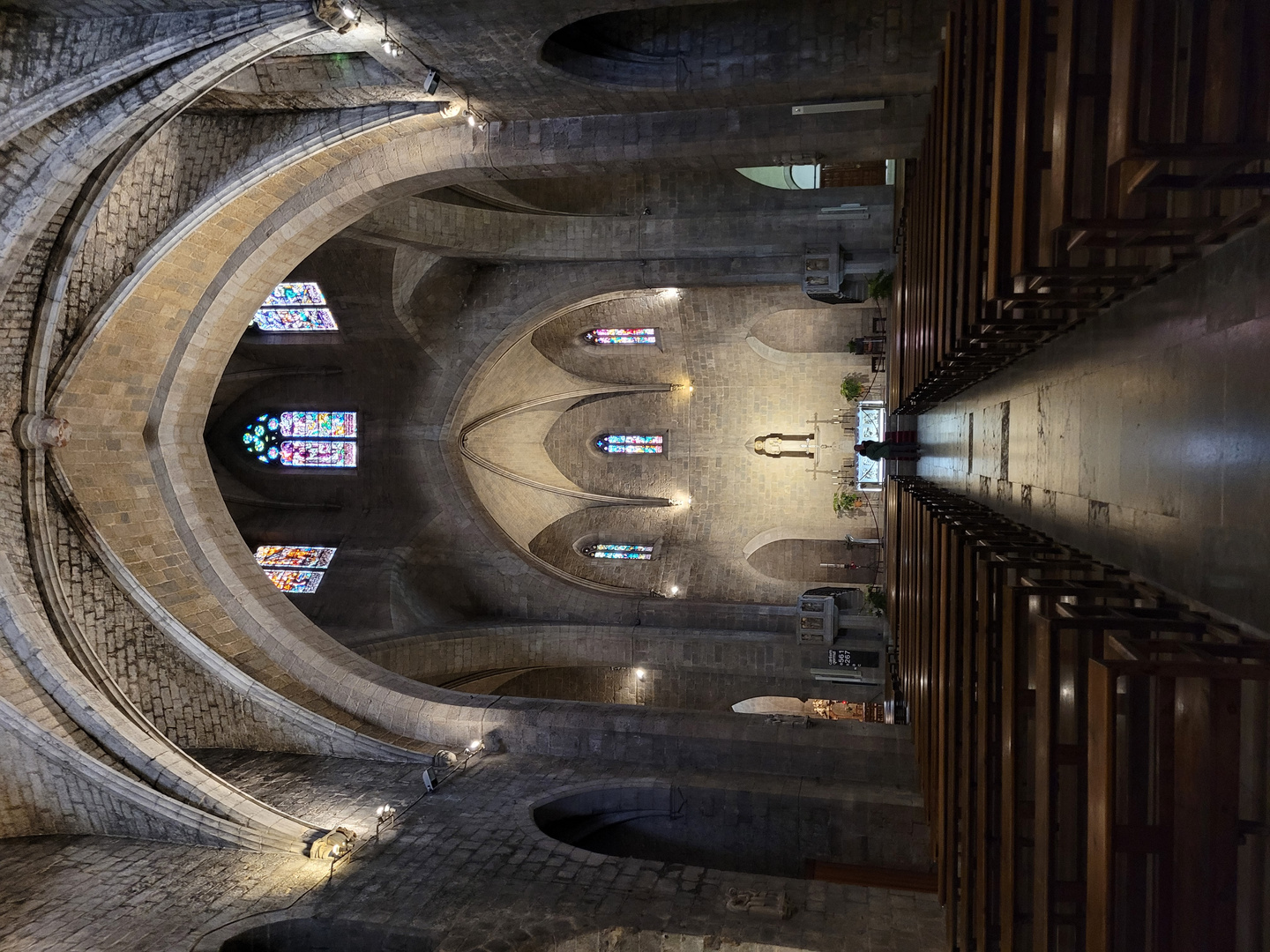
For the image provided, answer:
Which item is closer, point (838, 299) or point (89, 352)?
point (89, 352)

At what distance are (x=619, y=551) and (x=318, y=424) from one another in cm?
625

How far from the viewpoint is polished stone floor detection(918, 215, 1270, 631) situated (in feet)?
9.25

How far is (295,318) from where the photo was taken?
14.0m

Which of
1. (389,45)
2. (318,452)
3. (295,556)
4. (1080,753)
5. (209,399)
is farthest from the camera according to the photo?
(318,452)

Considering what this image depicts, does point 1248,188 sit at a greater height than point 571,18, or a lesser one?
lesser

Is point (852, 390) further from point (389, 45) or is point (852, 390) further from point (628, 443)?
point (389, 45)

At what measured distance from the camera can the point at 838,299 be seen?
11.1 meters

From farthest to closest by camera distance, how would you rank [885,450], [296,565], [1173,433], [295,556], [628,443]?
[628,443] < [295,556] < [296,565] < [885,450] < [1173,433]

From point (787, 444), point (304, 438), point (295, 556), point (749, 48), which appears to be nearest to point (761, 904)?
point (749, 48)

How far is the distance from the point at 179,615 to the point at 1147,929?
29.3ft

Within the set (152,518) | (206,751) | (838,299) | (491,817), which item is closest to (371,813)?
(491,817)

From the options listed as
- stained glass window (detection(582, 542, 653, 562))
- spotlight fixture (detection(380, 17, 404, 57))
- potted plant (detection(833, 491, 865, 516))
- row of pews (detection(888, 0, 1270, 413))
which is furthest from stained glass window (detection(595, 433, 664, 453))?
row of pews (detection(888, 0, 1270, 413))

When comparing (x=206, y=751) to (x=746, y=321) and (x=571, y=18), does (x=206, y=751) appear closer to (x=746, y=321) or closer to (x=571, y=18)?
(x=571, y=18)

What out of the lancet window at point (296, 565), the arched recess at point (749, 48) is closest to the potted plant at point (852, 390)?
the arched recess at point (749, 48)
